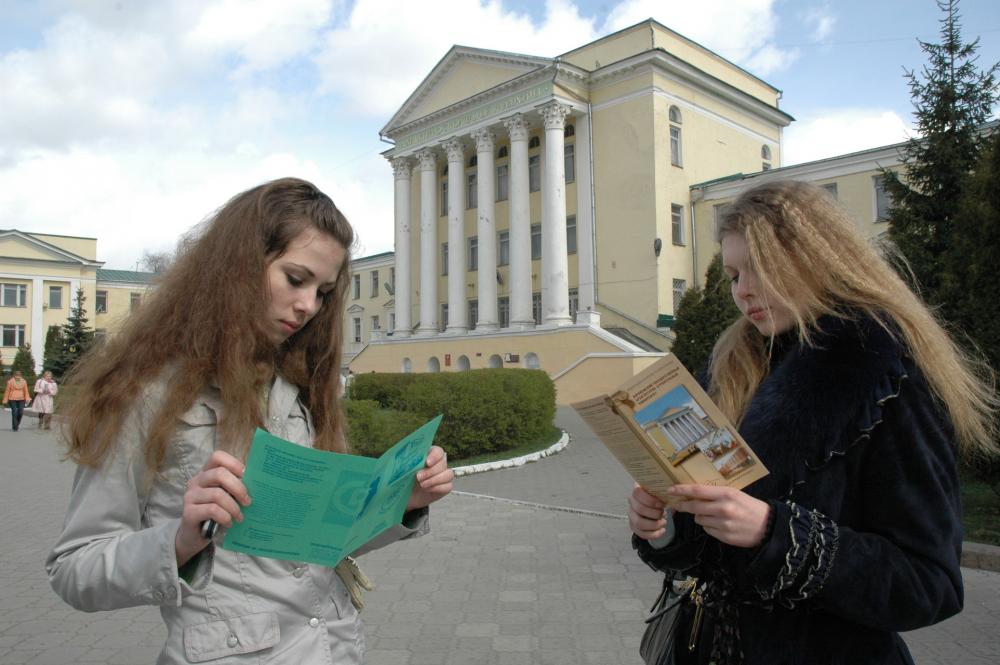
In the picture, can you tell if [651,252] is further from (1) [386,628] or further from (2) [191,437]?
(2) [191,437]

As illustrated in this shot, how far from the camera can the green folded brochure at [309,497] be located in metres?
1.44

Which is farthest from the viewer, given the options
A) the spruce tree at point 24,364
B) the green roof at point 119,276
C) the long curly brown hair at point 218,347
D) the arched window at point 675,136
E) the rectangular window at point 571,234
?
the green roof at point 119,276

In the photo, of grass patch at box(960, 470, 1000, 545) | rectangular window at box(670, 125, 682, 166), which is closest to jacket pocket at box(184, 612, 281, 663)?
grass patch at box(960, 470, 1000, 545)

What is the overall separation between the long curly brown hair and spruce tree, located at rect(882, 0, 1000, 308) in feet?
33.2

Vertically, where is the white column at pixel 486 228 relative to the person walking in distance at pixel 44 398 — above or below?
above

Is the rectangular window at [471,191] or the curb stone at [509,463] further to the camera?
the rectangular window at [471,191]

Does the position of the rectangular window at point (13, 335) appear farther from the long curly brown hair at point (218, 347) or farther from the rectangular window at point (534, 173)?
the long curly brown hair at point (218, 347)

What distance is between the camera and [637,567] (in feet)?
20.5

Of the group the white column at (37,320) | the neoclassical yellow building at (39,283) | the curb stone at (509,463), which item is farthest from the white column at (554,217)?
the white column at (37,320)

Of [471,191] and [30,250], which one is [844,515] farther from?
[30,250]

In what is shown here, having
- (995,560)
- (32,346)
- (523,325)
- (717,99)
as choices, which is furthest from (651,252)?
(32,346)

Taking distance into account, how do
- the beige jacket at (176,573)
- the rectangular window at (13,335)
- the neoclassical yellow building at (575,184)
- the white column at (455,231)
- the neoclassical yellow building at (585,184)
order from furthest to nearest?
1. the rectangular window at (13,335)
2. the white column at (455,231)
3. the neoclassical yellow building at (575,184)
4. the neoclassical yellow building at (585,184)
5. the beige jacket at (176,573)

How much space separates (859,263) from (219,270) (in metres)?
1.75

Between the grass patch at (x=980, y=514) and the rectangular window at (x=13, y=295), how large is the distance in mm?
67572
